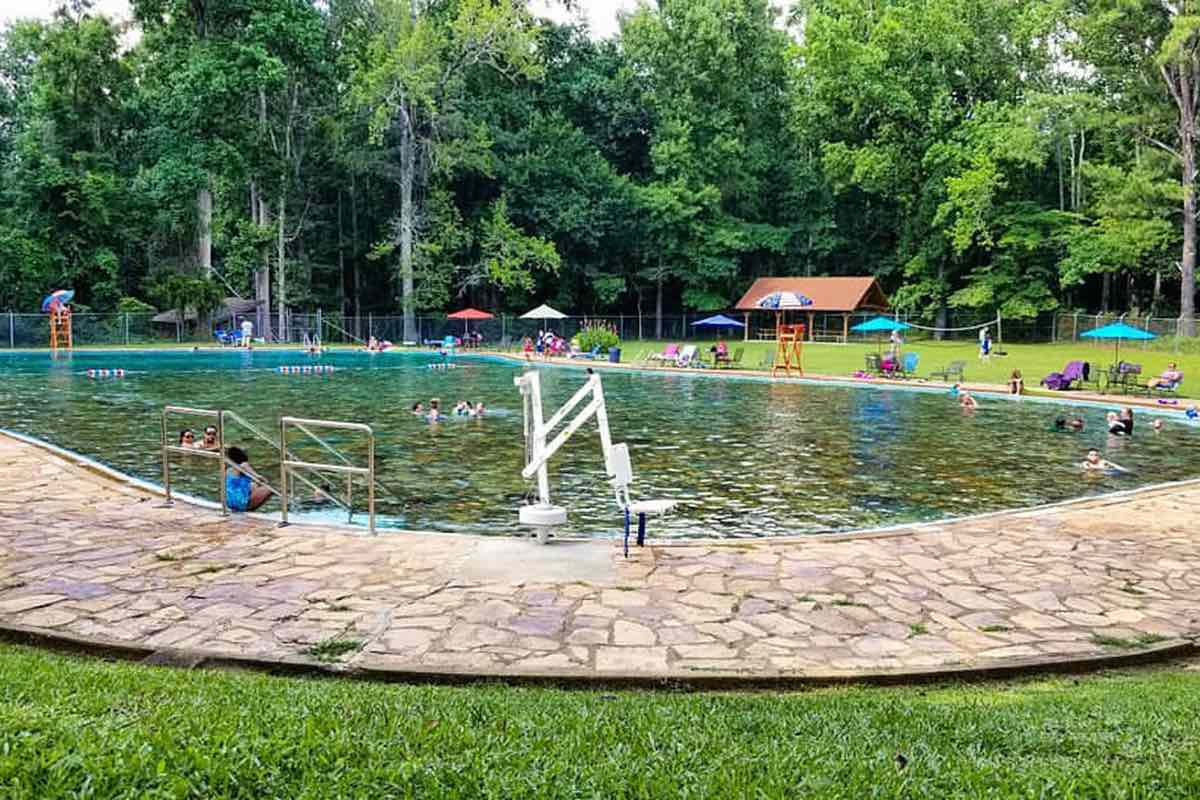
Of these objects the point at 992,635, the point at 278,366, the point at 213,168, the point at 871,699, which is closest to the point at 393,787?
the point at 871,699

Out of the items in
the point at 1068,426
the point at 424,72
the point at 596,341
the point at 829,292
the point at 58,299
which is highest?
the point at 424,72

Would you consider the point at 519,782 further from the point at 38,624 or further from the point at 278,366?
the point at 278,366

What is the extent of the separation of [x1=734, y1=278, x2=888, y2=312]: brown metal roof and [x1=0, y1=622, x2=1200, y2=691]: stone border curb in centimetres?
4420

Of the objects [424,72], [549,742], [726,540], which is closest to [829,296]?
[424,72]

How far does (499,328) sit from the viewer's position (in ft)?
165

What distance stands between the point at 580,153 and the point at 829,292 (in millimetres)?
15655

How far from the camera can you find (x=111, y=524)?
8398 mm

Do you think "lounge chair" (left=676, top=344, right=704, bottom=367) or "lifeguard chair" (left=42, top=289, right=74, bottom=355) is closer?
"lounge chair" (left=676, top=344, right=704, bottom=367)

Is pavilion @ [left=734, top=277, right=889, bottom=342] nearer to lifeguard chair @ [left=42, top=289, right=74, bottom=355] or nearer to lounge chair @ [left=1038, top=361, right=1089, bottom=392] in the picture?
lounge chair @ [left=1038, top=361, right=1089, bottom=392]

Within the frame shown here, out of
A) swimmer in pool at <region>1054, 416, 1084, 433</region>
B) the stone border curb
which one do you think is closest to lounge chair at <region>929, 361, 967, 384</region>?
swimmer in pool at <region>1054, 416, 1084, 433</region>

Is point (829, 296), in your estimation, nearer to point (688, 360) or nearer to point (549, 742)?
point (688, 360)

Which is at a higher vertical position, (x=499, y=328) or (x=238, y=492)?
(x=499, y=328)

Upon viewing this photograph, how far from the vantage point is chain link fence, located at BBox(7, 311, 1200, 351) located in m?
43.0

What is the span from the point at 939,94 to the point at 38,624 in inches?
1990
